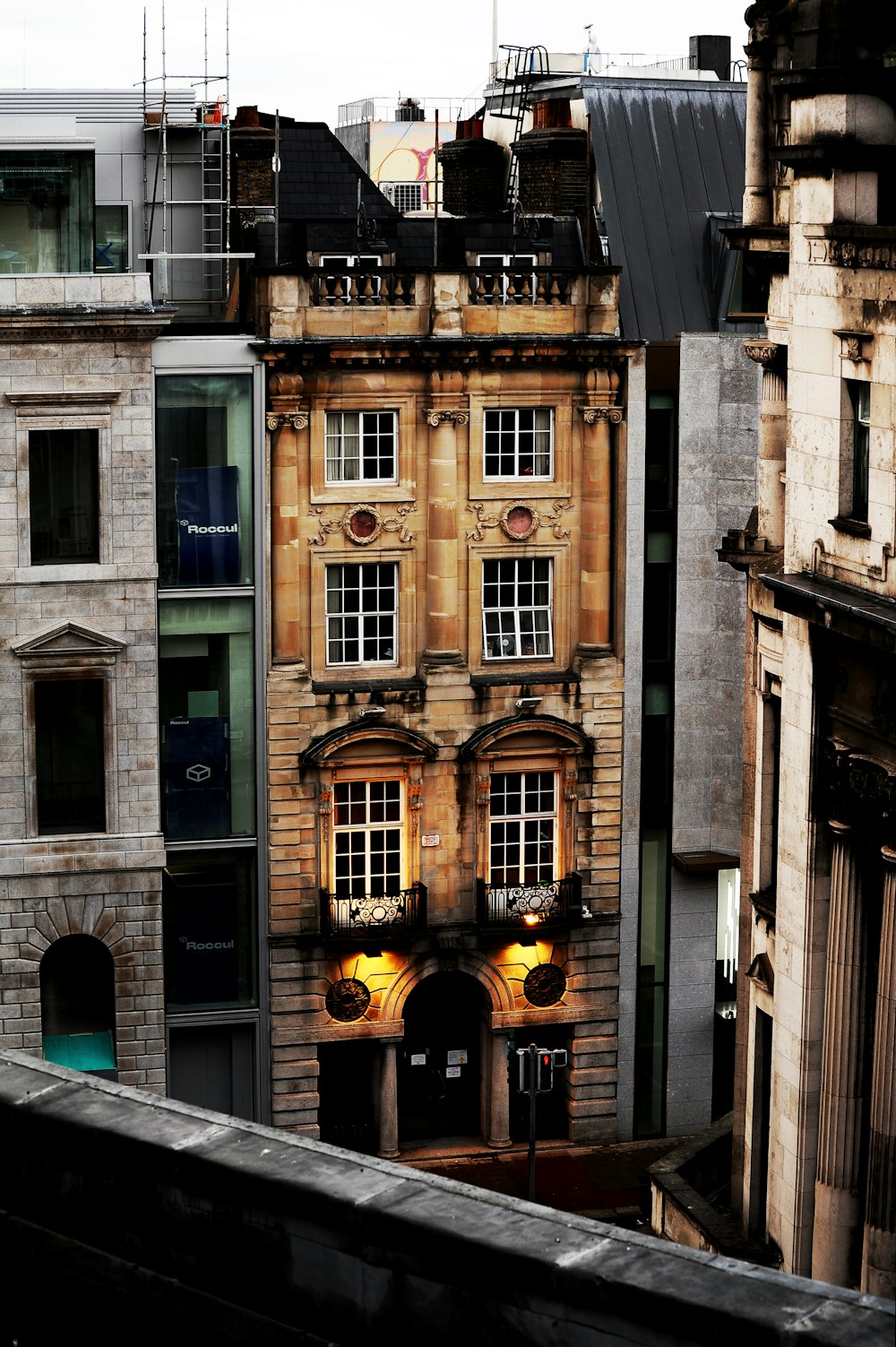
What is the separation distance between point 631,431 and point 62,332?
1450 cm

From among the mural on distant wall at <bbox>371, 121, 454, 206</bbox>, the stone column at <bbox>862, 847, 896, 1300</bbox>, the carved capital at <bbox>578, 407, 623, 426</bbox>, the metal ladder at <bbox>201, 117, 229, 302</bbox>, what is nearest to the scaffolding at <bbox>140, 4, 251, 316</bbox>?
the metal ladder at <bbox>201, 117, 229, 302</bbox>

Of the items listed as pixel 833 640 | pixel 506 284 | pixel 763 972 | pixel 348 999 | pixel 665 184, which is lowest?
pixel 348 999

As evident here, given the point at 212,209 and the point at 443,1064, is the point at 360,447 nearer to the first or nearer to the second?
the point at 212,209

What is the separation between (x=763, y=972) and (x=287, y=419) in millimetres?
21753

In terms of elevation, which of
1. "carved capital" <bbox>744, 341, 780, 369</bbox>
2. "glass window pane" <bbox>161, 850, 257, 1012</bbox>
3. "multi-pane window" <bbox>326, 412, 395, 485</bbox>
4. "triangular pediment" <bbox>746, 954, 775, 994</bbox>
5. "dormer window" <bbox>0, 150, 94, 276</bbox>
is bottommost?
"glass window pane" <bbox>161, 850, 257, 1012</bbox>

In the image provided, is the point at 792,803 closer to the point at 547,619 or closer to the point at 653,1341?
the point at 547,619

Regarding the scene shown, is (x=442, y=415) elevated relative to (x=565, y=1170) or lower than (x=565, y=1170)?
elevated

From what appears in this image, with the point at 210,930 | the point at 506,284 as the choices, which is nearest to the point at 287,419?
the point at 506,284

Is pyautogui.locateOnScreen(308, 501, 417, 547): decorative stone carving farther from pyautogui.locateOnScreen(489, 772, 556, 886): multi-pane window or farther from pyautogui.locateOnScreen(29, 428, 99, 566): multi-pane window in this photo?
pyautogui.locateOnScreen(489, 772, 556, 886): multi-pane window

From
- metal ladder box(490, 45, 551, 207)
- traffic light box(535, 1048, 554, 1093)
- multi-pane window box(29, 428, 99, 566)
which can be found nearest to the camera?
multi-pane window box(29, 428, 99, 566)

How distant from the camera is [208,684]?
55000 millimetres

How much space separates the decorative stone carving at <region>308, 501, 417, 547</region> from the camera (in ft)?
181

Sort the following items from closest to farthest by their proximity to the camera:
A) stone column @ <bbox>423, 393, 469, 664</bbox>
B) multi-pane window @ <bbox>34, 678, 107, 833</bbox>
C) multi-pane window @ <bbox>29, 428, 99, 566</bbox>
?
1. multi-pane window @ <bbox>29, 428, 99, 566</bbox>
2. multi-pane window @ <bbox>34, 678, 107, 833</bbox>
3. stone column @ <bbox>423, 393, 469, 664</bbox>

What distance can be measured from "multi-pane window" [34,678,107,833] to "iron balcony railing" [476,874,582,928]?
9920mm
